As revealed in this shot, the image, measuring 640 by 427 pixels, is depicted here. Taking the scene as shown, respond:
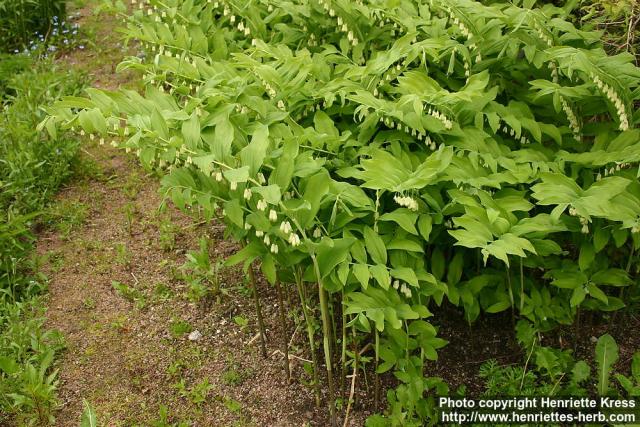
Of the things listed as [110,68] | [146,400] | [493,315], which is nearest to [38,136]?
[110,68]

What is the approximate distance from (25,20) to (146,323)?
379 centimetres

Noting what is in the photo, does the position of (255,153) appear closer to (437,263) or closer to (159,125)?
(159,125)

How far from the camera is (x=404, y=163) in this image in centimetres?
289

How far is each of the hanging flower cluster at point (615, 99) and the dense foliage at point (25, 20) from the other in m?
4.99

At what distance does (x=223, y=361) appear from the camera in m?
3.46

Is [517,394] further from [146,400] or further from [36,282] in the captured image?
[36,282]

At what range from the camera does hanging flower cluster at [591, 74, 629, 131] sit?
2.83 m

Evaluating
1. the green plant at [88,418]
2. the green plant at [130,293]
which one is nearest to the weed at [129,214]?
the green plant at [130,293]

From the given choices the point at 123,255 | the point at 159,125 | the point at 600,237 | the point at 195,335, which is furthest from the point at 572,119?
the point at 123,255

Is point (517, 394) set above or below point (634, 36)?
below

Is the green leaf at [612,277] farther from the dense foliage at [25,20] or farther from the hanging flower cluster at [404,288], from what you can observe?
the dense foliage at [25,20]

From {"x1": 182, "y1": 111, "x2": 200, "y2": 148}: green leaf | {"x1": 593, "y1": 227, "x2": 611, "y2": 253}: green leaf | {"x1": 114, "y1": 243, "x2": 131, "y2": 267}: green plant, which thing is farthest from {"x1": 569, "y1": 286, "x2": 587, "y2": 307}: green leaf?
{"x1": 114, "y1": 243, "x2": 131, "y2": 267}: green plant

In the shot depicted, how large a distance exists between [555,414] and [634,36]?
1925 mm

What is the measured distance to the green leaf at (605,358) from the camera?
3.11m
